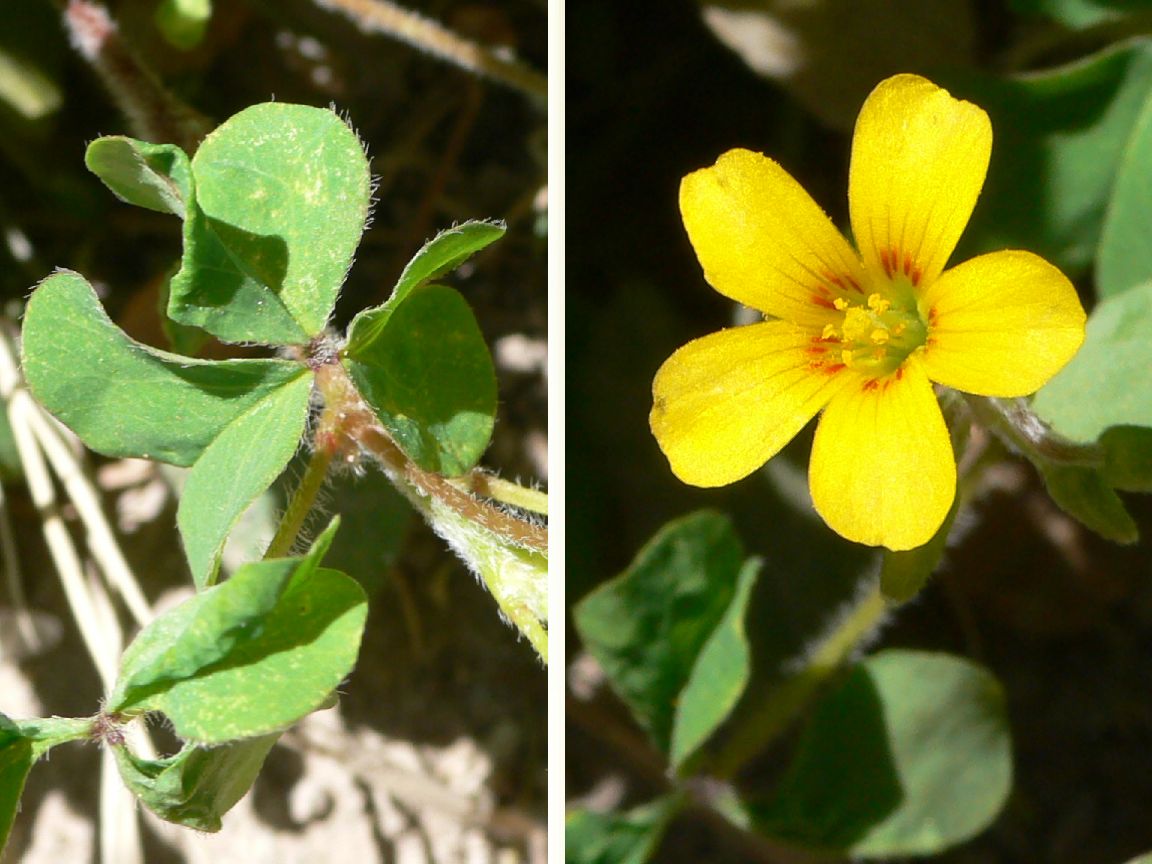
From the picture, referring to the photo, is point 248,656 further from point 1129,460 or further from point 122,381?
point 1129,460

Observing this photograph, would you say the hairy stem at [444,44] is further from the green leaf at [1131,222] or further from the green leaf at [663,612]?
the green leaf at [1131,222]

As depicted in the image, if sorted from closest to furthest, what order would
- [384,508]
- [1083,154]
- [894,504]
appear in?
[894,504]
[384,508]
[1083,154]

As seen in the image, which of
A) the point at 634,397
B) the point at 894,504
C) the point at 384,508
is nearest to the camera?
the point at 894,504

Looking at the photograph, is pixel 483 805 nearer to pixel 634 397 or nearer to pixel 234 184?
pixel 634 397

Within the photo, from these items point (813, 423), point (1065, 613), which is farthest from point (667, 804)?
point (1065, 613)

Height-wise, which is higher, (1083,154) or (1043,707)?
(1083,154)

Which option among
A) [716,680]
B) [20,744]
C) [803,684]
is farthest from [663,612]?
[20,744]
